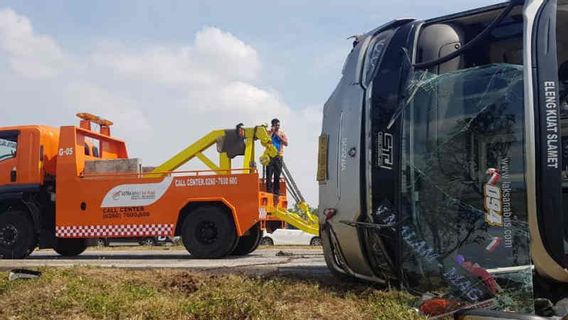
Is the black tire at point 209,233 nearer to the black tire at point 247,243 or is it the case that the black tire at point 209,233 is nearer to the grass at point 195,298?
the black tire at point 247,243

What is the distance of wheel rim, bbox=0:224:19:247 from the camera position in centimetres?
1173

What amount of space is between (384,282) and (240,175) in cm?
653

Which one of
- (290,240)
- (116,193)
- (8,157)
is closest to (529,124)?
(116,193)

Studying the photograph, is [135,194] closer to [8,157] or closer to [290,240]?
[8,157]

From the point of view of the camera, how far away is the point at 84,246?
13281 millimetres

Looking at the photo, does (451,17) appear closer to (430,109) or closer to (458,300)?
(430,109)

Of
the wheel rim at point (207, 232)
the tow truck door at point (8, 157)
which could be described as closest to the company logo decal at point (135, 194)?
the wheel rim at point (207, 232)

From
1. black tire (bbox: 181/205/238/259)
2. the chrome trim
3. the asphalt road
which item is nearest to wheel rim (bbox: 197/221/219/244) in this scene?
black tire (bbox: 181/205/238/259)

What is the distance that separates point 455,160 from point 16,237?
9.65 m

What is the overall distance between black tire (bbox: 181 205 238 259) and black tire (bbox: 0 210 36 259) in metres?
2.97

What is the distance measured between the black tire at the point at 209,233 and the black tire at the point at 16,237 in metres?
2.97

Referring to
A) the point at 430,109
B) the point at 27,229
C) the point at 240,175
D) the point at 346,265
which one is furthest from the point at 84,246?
the point at 430,109

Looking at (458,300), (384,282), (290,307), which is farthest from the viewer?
(384,282)

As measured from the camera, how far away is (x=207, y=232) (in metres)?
11.2
